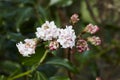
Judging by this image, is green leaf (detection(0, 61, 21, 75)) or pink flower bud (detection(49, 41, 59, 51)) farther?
green leaf (detection(0, 61, 21, 75))

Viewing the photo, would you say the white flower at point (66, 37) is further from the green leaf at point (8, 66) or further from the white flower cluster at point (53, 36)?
the green leaf at point (8, 66)

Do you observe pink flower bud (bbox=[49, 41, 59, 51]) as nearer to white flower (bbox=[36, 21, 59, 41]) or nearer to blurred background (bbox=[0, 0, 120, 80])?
white flower (bbox=[36, 21, 59, 41])

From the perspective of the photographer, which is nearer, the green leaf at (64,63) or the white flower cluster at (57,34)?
the white flower cluster at (57,34)

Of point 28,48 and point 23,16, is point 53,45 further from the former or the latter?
point 23,16

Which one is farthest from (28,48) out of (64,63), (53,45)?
(64,63)

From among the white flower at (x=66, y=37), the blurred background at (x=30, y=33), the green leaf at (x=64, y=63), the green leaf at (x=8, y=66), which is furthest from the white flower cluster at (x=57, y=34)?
the green leaf at (x=8, y=66)

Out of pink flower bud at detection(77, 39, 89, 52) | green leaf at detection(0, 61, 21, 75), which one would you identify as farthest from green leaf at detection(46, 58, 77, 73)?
green leaf at detection(0, 61, 21, 75)

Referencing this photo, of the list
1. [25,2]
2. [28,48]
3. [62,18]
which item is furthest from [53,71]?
[62,18]
